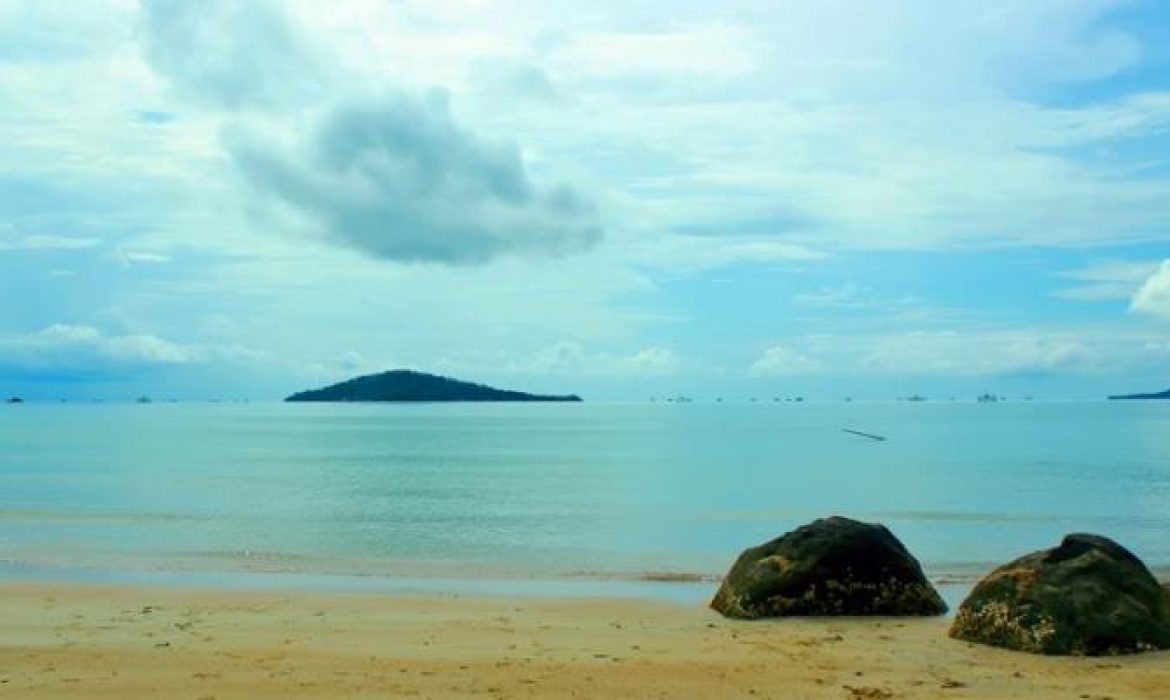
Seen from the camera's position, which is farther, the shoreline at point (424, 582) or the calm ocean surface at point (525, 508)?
the calm ocean surface at point (525, 508)

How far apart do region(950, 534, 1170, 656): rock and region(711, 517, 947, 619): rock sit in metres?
1.91

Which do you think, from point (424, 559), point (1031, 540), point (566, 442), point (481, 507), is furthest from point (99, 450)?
point (1031, 540)

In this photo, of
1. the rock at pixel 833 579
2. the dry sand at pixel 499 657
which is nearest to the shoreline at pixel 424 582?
the rock at pixel 833 579

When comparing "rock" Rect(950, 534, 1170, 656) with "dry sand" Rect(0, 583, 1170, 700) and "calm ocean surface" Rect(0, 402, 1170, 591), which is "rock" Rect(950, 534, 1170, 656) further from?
"calm ocean surface" Rect(0, 402, 1170, 591)

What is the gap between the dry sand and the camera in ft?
37.4

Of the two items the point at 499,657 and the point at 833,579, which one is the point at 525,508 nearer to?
the point at 833,579

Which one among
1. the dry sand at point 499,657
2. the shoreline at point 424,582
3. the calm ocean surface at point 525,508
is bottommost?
the calm ocean surface at point 525,508

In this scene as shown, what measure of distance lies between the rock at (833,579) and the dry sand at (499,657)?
54cm

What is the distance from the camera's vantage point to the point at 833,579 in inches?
642

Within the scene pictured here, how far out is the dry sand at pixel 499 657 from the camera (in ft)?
37.4

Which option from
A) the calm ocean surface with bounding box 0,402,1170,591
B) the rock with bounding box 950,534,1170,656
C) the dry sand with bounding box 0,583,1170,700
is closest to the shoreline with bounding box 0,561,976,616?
the calm ocean surface with bounding box 0,402,1170,591

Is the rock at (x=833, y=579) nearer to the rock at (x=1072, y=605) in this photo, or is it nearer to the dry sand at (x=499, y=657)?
the dry sand at (x=499, y=657)

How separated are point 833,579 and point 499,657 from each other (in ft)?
19.0

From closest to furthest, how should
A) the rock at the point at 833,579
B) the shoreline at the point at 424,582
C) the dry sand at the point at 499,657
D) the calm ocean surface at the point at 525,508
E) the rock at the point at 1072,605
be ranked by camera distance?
1. the dry sand at the point at 499,657
2. the rock at the point at 1072,605
3. the rock at the point at 833,579
4. the shoreline at the point at 424,582
5. the calm ocean surface at the point at 525,508
